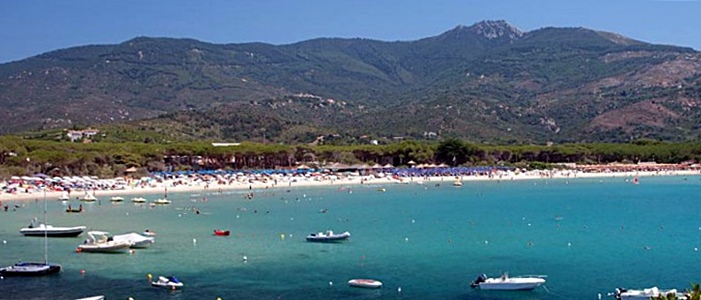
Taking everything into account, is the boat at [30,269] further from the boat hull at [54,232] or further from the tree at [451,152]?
the tree at [451,152]

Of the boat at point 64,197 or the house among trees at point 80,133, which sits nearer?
the boat at point 64,197

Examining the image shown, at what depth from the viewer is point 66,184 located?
84.7 m

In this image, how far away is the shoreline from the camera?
79.7 meters

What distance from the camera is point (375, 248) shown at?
143 ft

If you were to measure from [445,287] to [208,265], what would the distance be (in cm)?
1160

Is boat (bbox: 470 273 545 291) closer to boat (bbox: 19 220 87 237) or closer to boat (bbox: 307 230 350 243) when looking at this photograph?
boat (bbox: 307 230 350 243)

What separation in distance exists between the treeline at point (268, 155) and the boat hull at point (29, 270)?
58270mm

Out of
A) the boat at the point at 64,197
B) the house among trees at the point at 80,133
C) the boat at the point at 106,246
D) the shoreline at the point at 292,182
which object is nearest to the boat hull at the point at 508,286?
the boat at the point at 106,246

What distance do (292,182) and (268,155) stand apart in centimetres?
2218

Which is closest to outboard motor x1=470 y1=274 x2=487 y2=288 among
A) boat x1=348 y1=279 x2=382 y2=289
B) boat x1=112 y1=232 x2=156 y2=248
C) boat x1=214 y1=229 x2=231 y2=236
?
boat x1=348 y1=279 x2=382 y2=289

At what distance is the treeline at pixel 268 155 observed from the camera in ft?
315

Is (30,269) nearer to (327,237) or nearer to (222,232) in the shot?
(222,232)

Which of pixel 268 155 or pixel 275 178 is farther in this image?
pixel 268 155

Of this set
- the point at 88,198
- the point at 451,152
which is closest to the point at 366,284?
the point at 88,198
